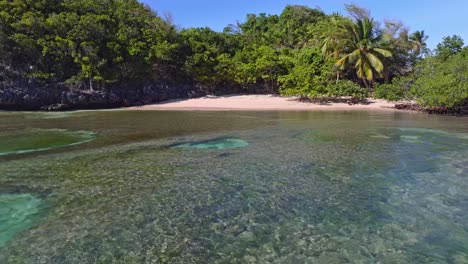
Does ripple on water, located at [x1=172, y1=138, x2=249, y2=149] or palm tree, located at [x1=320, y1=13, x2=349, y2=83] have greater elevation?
palm tree, located at [x1=320, y1=13, x2=349, y2=83]

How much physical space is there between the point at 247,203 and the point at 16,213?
381 centimetres

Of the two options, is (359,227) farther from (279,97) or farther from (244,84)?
(244,84)

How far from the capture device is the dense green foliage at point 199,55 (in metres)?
28.5

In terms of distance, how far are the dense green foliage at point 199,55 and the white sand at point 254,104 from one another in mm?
981

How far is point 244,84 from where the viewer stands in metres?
37.0

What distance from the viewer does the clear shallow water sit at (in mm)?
4398

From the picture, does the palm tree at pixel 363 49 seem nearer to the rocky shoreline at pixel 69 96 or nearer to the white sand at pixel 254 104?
the white sand at pixel 254 104

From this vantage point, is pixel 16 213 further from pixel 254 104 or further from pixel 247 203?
pixel 254 104

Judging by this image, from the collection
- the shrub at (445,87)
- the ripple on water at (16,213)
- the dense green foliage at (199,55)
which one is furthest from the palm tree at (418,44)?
the ripple on water at (16,213)

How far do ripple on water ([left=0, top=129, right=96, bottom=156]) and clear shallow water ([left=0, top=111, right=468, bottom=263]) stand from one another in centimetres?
98

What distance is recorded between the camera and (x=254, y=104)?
30.7 meters

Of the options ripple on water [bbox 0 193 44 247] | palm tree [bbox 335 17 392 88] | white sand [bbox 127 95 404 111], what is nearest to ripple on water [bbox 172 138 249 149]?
ripple on water [bbox 0 193 44 247]

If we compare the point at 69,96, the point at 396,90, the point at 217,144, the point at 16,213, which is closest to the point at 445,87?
the point at 396,90

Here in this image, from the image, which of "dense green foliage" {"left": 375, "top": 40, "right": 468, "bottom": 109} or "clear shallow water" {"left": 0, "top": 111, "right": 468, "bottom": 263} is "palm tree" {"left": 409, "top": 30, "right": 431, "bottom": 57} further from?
"clear shallow water" {"left": 0, "top": 111, "right": 468, "bottom": 263}
